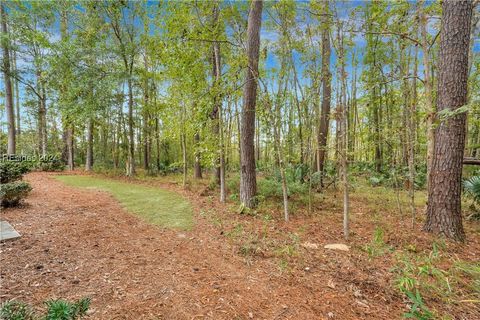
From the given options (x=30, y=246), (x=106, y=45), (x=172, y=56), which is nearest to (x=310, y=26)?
(x=172, y=56)

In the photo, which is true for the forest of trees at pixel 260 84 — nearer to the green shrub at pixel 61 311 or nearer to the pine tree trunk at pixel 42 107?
the pine tree trunk at pixel 42 107

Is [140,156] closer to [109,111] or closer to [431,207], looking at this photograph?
[109,111]

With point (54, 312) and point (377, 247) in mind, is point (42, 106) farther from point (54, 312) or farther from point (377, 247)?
point (377, 247)

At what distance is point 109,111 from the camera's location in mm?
10461

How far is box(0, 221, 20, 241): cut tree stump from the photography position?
2997 millimetres

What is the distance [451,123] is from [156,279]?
4.85 metres

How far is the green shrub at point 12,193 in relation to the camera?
414cm

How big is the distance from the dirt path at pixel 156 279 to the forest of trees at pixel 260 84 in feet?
5.90

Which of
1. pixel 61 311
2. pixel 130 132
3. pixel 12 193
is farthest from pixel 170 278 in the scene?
pixel 130 132

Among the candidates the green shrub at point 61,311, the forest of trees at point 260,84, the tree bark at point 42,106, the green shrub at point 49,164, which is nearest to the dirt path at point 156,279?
the green shrub at point 61,311

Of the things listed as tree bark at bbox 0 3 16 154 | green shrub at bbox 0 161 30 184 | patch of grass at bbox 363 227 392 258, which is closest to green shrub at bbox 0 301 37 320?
patch of grass at bbox 363 227 392 258

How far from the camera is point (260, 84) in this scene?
16.3ft

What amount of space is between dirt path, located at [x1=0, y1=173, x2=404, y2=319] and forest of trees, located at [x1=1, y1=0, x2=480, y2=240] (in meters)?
1.80

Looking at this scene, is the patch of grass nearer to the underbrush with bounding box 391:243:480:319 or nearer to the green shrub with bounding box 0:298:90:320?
the underbrush with bounding box 391:243:480:319
